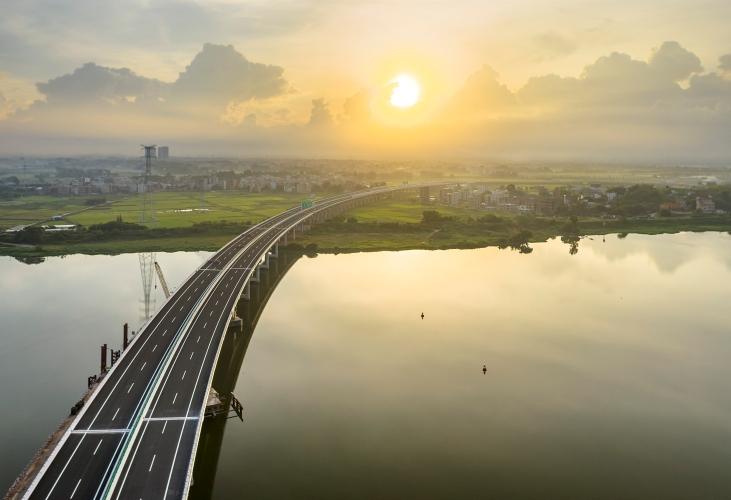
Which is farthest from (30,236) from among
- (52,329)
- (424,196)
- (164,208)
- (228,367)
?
(424,196)

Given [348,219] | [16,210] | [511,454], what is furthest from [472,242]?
[16,210]

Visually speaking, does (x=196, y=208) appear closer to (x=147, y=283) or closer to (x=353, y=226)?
(x=353, y=226)

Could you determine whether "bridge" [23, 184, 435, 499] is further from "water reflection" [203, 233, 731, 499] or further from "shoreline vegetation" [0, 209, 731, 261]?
"shoreline vegetation" [0, 209, 731, 261]

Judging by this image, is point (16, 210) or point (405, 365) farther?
point (16, 210)

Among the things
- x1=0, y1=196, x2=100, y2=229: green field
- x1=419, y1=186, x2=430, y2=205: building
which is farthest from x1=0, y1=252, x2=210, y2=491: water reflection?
x1=419, y1=186, x2=430, y2=205: building

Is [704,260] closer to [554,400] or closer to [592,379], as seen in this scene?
[592,379]

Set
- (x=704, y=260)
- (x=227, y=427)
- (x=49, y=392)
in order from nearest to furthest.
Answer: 1. (x=227, y=427)
2. (x=49, y=392)
3. (x=704, y=260)
